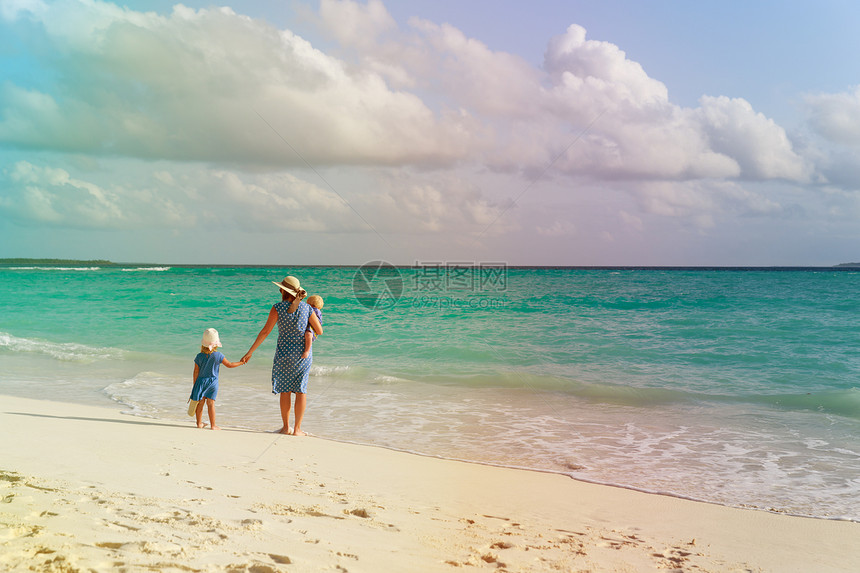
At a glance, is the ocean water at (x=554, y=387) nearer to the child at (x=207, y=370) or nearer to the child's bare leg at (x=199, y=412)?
the child's bare leg at (x=199, y=412)

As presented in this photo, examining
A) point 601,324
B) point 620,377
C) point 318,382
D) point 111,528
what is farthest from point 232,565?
point 601,324

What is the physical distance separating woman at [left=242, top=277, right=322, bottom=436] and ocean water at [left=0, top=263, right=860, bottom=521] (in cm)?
96

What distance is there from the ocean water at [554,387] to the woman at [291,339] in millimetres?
957

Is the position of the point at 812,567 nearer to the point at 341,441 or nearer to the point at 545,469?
the point at 545,469

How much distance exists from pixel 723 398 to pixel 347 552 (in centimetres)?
905

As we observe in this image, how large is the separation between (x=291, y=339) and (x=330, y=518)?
3346 millimetres

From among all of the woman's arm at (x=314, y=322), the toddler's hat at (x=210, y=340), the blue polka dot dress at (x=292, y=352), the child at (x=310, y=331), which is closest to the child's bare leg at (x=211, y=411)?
the toddler's hat at (x=210, y=340)

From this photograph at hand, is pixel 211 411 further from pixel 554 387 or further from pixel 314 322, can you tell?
pixel 554 387

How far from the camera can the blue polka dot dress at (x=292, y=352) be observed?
266 inches

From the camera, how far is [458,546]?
3.42 meters

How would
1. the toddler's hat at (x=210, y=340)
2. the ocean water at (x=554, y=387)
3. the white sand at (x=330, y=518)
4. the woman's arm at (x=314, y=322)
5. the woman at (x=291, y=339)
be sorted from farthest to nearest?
the woman's arm at (x=314, y=322) → the woman at (x=291, y=339) → the toddler's hat at (x=210, y=340) → the ocean water at (x=554, y=387) → the white sand at (x=330, y=518)

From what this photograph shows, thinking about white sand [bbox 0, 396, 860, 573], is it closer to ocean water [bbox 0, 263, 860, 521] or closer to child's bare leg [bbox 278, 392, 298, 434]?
child's bare leg [bbox 278, 392, 298, 434]

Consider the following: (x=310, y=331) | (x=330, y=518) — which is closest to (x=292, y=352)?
(x=310, y=331)

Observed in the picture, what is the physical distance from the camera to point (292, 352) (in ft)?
22.4
